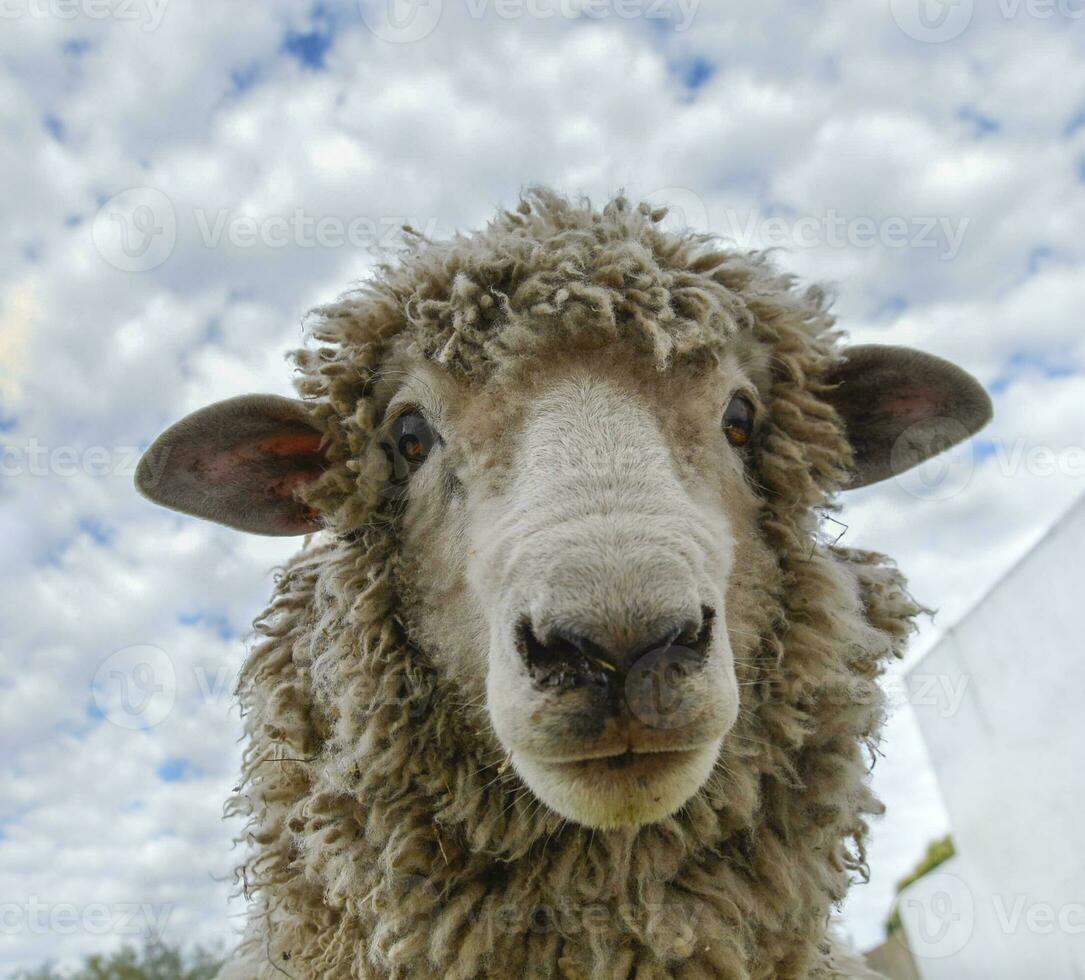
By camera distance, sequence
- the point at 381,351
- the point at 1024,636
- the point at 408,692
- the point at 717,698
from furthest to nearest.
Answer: the point at 1024,636 < the point at 381,351 < the point at 408,692 < the point at 717,698

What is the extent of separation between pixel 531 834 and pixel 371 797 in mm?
530

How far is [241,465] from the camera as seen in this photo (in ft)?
11.4

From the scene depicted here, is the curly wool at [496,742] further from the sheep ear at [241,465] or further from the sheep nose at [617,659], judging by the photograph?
the sheep nose at [617,659]

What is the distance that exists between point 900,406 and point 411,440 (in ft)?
6.24

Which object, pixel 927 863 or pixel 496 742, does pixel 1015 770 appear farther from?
pixel 496 742

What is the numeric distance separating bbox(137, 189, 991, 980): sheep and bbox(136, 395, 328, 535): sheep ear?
1 centimetres

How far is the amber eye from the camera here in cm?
320

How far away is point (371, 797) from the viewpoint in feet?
9.43

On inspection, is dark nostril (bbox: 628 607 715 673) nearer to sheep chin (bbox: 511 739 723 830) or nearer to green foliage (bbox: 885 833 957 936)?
sheep chin (bbox: 511 739 723 830)

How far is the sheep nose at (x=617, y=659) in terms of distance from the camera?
2.04 m

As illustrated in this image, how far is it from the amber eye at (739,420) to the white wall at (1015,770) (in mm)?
9395

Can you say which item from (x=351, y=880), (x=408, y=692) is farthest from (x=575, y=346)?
(x=351, y=880)

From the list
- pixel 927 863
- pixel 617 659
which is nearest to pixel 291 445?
pixel 617 659

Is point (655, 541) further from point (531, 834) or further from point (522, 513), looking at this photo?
point (531, 834)
